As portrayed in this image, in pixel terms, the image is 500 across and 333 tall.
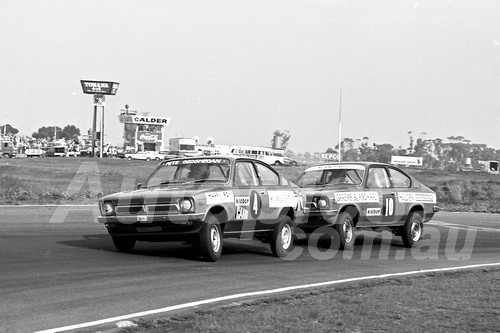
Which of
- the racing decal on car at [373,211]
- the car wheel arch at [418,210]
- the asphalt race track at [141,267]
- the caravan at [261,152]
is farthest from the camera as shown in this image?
the caravan at [261,152]

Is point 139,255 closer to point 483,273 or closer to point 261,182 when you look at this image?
point 261,182

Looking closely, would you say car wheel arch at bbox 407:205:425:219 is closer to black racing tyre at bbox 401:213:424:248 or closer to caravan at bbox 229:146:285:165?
black racing tyre at bbox 401:213:424:248

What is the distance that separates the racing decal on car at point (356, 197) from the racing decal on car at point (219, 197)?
268cm

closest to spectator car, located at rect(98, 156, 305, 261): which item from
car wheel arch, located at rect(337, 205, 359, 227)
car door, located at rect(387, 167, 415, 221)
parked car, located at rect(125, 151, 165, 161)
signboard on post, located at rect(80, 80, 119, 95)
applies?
car wheel arch, located at rect(337, 205, 359, 227)

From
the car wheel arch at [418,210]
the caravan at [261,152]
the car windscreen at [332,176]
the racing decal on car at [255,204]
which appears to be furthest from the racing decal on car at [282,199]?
the caravan at [261,152]

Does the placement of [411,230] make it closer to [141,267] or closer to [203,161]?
[203,161]

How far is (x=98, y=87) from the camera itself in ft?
313

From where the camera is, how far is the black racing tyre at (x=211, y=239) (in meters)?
10.2

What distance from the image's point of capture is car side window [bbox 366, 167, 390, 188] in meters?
14.1

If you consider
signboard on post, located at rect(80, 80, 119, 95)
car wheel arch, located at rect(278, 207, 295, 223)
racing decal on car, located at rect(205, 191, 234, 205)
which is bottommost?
car wheel arch, located at rect(278, 207, 295, 223)

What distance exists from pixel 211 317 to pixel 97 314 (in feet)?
3.46

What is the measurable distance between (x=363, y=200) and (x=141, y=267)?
5.40 m

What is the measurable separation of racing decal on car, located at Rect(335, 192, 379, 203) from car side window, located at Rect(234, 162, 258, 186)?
5.99 feet

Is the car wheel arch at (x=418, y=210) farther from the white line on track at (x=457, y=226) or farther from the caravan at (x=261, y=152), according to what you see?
the caravan at (x=261, y=152)
